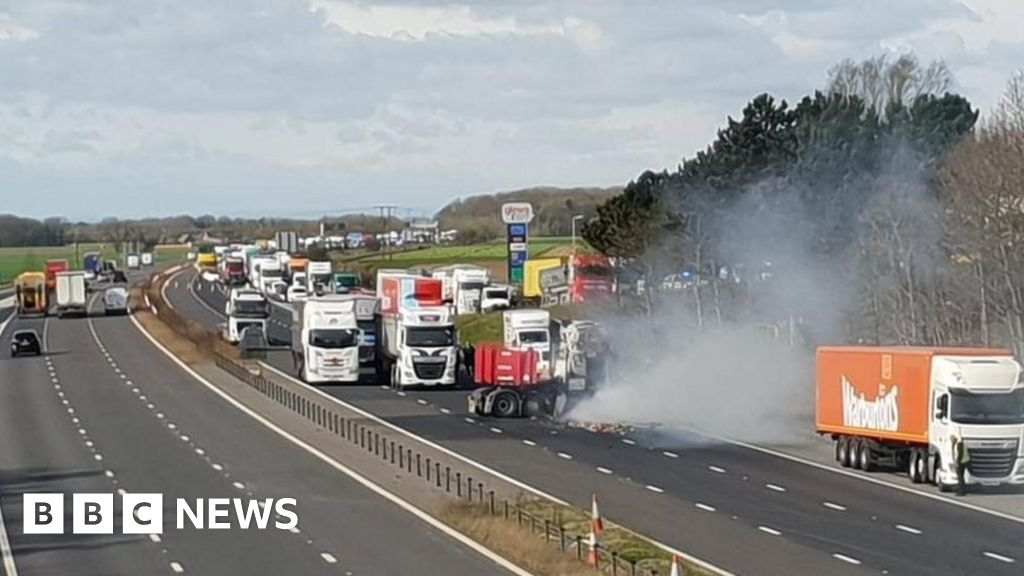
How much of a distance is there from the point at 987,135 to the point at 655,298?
36719mm

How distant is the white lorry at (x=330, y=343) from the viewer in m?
73.1

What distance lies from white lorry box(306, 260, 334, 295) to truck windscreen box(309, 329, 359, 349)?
65.0 metres

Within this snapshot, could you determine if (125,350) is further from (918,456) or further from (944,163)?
(918,456)

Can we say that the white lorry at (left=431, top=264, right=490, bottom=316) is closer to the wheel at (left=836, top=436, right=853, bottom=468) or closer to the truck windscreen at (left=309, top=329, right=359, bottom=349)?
the truck windscreen at (left=309, top=329, right=359, bottom=349)

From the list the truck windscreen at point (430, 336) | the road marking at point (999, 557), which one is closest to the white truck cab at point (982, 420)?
the road marking at point (999, 557)

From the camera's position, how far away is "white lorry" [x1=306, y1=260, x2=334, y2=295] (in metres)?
140

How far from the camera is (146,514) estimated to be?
122 feet

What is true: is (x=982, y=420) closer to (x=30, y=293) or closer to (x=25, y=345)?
(x=25, y=345)

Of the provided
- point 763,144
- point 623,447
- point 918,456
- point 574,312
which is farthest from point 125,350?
point 918,456

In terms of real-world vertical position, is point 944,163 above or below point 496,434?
above

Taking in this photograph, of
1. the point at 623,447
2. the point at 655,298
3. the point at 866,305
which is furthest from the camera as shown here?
the point at 655,298

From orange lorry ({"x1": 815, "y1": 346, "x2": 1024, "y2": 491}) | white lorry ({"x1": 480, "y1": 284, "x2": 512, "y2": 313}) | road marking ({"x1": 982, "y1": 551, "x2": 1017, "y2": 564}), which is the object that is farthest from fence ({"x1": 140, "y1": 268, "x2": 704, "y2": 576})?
white lorry ({"x1": 480, "y1": 284, "x2": 512, "y2": 313})

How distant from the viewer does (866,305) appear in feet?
243

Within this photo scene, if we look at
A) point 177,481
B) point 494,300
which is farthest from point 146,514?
point 494,300
